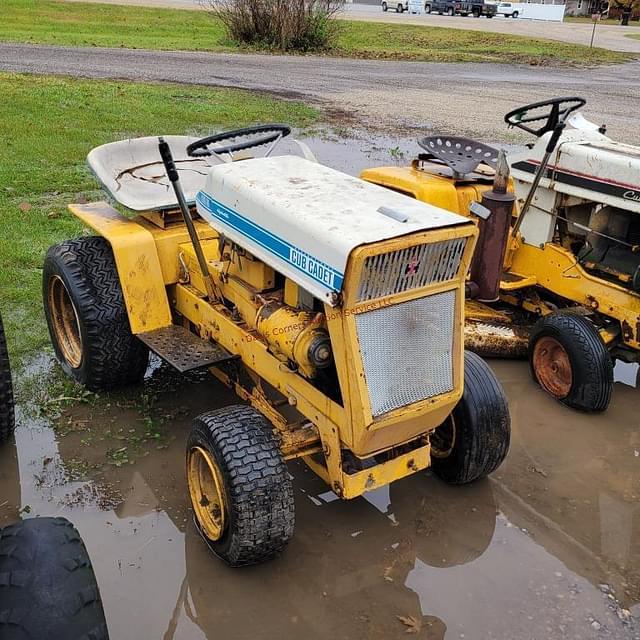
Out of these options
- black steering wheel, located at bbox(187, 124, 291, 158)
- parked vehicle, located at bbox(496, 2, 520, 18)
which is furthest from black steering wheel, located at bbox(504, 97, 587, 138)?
parked vehicle, located at bbox(496, 2, 520, 18)

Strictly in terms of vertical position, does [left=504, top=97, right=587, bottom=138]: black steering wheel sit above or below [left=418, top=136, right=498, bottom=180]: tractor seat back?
above

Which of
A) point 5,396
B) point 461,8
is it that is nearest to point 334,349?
point 5,396

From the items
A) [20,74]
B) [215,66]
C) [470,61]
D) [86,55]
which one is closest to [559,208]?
[20,74]

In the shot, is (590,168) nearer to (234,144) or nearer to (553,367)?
(553,367)

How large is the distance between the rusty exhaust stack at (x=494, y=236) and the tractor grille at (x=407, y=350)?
1.58 meters

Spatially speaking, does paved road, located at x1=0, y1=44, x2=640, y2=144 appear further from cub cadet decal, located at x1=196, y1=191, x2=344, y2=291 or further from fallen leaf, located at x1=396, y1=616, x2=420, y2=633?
fallen leaf, located at x1=396, y1=616, x2=420, y2=633

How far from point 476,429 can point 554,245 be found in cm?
204

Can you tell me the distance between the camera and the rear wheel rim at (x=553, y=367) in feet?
15.1

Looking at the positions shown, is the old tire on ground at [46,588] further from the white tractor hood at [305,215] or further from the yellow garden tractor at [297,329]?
the white tractor hood at [305,215]

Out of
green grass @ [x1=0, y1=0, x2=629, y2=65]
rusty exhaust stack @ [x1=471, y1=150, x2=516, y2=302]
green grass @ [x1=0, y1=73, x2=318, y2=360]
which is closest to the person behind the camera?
rusty exhaust stack @ [x1=471, y1=150, x2=516, y2=302]

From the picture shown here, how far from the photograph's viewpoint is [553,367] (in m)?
4.72

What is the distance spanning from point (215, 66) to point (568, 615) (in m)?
16.8

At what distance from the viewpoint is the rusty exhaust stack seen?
4.50m

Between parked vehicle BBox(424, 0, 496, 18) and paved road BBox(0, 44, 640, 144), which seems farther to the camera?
parked vehicle BBox(424, 0, 496, 18)
